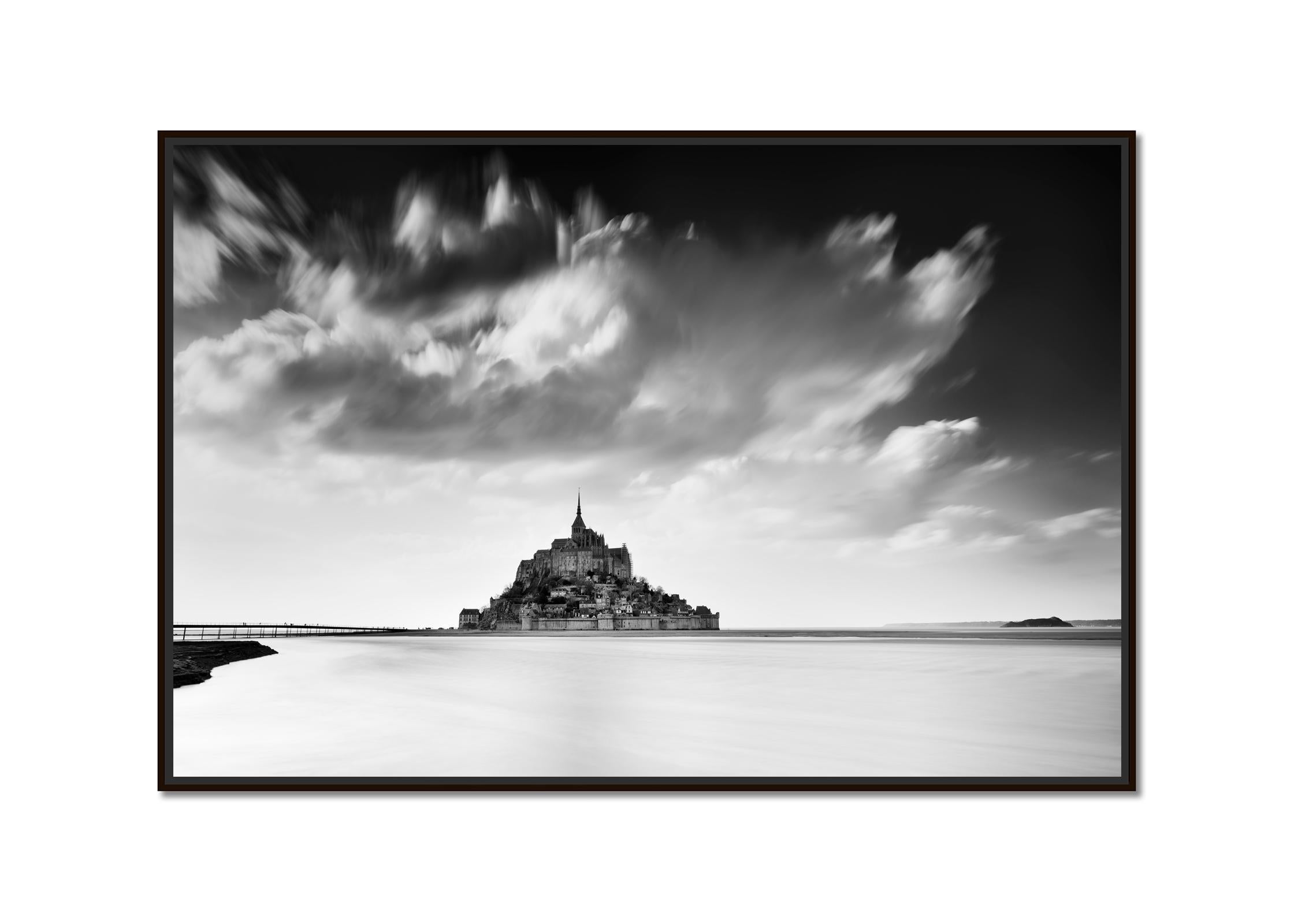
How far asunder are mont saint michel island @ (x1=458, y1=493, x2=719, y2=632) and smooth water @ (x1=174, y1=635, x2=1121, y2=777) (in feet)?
0.55

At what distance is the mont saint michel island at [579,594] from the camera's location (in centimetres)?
308

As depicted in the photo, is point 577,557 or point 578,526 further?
point 577,557

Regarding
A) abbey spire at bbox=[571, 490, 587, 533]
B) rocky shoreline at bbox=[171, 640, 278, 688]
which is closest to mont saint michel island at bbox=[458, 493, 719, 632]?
abbey spire at bbox=[571, 490, 587, 533]

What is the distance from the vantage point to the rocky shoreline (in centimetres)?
256

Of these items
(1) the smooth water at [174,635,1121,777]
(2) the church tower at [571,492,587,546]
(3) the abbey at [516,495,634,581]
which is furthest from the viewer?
(3) the abbey at [516,495,634,581]

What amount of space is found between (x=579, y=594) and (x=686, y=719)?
0.82 m

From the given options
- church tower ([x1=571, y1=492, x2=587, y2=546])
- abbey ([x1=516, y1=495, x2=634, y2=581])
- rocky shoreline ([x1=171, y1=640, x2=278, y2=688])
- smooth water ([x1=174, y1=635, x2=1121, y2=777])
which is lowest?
smooth water ([x1=174, y1=635, x2=1121, y2=777])

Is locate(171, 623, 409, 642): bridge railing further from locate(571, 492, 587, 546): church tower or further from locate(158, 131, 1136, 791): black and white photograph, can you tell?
locate(571, 492, 587, 546): church tower

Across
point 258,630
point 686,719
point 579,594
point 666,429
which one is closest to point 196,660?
point 258,630

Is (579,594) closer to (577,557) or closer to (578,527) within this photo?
(577,557)

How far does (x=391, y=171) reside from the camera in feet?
8.91

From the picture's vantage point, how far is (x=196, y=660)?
2617 millimetres

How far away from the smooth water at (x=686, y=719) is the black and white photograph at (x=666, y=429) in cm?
2
